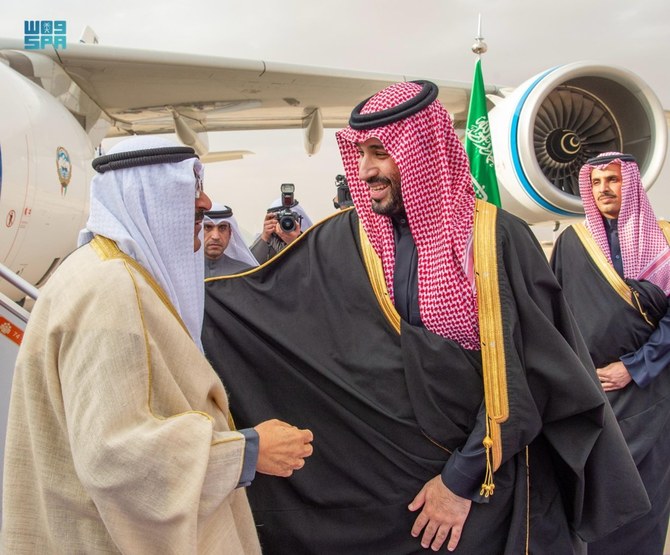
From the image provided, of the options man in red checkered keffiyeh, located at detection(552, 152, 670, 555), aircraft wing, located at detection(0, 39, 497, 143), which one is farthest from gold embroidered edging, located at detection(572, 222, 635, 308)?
aircraft wing, located at detection(0, 39, 497, 143)

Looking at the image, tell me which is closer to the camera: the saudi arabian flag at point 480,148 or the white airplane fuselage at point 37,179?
the white airplane fuselage at point 37,179

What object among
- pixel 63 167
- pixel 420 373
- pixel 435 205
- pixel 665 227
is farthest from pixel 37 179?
pixel 665 227

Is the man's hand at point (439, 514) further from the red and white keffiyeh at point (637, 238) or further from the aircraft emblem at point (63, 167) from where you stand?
the aircraft emblem at point (63, 167)

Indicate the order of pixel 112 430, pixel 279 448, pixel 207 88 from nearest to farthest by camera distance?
pixel 112 430, pixel 279 448, pixel 207 88

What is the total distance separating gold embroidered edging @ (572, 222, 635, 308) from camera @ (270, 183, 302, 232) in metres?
1.66

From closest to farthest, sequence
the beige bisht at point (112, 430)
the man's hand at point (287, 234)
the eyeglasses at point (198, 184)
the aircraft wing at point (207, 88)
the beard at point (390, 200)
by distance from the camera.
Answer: the beige bisht at point (112, 430) < the eyeglasses at point (198, 184) < the beard at point (390, 200) < the man's hand at point (287, 234) < the aircraft wing at point (207, 88)

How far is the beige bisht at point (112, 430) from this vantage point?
1.12m

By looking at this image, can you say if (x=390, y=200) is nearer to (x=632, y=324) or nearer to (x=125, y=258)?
(x=125, y=258)

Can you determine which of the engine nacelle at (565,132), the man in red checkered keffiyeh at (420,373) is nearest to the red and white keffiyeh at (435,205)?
the man in red checkered keffiyeh at (420,373)

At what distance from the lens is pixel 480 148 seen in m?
4.08

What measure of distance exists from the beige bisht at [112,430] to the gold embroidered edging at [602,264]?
2.06 meters

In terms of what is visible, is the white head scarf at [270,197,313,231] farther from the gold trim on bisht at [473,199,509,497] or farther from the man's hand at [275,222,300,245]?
the gold trim on bisht at [473,199,509,497]

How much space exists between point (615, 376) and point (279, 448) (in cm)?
186

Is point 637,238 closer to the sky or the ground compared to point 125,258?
closer to the sky
